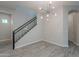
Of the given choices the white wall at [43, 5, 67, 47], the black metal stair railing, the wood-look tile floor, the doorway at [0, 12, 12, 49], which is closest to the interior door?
the doorway at [0, 12, 12, 49]

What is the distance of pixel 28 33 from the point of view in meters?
6.32

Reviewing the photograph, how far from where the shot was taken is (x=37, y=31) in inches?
282

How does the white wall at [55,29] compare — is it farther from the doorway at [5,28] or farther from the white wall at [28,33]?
the doorway at [5,28]

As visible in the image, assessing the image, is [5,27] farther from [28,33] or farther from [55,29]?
[55,29]

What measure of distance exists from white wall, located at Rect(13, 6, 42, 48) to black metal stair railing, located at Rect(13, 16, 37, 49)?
231 millimetres

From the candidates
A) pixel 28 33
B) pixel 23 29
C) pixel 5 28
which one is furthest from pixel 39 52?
pixel 5 28

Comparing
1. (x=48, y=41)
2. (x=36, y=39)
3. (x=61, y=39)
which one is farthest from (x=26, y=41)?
(x=61, y=39)

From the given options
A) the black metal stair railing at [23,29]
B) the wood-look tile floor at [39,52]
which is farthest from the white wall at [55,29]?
the wood-look tile floor at [39,52]

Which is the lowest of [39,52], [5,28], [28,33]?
[39,52]

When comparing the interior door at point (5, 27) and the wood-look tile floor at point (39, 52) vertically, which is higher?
the interior door at point (5, 27)

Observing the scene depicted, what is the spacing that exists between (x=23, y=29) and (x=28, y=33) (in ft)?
1.50

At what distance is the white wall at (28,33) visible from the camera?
5.97 meters

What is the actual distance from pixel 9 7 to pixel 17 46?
101 inches

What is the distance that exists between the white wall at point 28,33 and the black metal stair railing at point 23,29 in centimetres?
23
